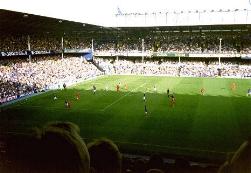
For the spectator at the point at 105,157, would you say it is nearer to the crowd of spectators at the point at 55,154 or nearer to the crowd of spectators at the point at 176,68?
the crowd of spectators at the point at 55,154

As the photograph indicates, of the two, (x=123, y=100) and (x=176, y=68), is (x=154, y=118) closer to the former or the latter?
(x=123, y=100)

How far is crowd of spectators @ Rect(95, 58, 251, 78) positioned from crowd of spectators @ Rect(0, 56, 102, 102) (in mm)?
6258

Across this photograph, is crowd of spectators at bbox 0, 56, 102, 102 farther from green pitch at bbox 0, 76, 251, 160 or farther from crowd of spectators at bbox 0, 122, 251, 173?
crowd of spectators at bbox 0, 122, 251, 173

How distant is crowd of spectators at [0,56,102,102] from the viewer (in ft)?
138

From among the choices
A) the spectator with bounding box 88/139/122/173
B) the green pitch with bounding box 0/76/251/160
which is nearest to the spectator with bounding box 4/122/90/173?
the spectator with bounding box 88/139/122/173

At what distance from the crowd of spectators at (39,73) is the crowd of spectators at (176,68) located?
6258 mm

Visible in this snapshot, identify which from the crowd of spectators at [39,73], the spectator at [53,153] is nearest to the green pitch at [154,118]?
the crowd of spectators at [39,73]

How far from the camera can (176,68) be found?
71.0 meters

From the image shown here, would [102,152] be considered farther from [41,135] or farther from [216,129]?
[216,129]

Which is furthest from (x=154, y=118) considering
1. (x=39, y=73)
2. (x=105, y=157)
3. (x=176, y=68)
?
(x=176, y=68)

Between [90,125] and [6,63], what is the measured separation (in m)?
31.5

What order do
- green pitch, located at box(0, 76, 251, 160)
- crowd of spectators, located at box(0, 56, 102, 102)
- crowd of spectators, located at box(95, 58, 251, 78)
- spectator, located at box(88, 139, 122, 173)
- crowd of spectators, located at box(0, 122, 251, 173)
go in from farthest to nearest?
crowd of spectators, located at box(95, 58, 251, 78)
crowd of spectators, located at box(0, 56, 102, 102)
green pitch, located at box(0, 76, 251, 160)
spectator, located at box(88, 139, 122, 173)
crowd of spectators, located at box(0, 122, 251, 173)

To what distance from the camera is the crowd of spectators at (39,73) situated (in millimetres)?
42144

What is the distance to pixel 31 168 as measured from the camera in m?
1.52
